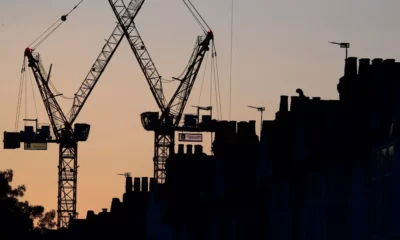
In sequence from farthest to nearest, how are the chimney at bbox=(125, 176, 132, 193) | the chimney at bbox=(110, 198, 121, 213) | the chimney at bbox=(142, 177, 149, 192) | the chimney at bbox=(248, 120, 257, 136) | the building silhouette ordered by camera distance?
the chimney at bbox=(125, 176, 132, 193)
the chimney at bbox=(142, 177, 149, 192)
the chimney at bbox=(110, 198, 121, 213)
the chimney at bbox=(248, 120, 257, 136)
the building silhouette

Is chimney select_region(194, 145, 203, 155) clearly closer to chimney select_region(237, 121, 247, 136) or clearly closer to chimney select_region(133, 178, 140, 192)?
chimney select_region(237, 121, 247, 136)

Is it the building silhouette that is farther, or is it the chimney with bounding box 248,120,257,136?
the chimney with bounding box 248,120,257,136

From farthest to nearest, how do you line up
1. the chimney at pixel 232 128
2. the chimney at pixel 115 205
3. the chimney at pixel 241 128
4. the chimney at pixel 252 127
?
the chimney at pixel 115 205 < the chimney at pixel 232 128 < the chimney at pixel 241 128 < the chimney at pixel 252 127

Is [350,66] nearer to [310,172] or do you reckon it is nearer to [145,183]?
[310,172]

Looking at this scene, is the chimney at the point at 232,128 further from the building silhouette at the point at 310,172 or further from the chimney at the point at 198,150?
the chimney at the point at 198,150

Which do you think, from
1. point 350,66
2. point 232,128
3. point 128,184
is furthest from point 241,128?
point 128,184

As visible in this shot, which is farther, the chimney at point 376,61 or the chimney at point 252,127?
the chimney at point 252,127

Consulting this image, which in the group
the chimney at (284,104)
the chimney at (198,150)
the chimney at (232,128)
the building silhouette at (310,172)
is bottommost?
the building silhouette at (310,172)

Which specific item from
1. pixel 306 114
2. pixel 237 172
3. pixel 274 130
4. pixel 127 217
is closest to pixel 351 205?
pixel 306 114

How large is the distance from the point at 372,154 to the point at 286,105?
1516 centimetres

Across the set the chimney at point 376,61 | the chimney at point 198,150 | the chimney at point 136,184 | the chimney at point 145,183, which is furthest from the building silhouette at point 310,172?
the chimney at point 136,184

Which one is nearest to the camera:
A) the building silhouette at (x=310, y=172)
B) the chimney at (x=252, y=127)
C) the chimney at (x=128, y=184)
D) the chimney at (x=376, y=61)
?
the building silhouette at (x=310, y=172)

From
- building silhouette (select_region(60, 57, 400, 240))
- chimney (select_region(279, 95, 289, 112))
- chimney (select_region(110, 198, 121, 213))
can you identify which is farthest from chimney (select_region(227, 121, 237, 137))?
chimney (select_region(110, 198, 121, 213))

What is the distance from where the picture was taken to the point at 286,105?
5519cm
